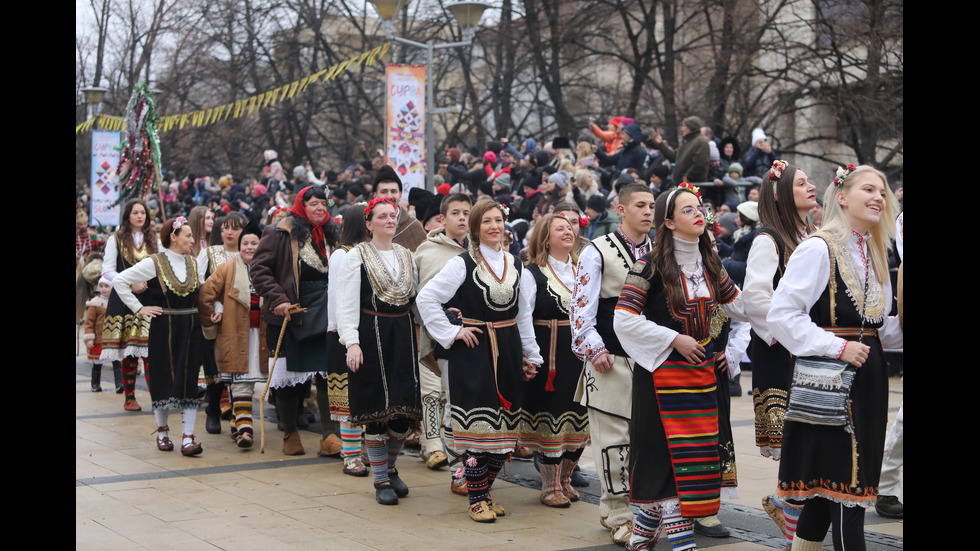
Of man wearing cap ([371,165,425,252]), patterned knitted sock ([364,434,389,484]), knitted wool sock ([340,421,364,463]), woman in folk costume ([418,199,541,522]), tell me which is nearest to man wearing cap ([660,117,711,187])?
man wearing cap ([371,165,425,252])

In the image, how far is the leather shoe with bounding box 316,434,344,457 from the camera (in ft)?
27.9

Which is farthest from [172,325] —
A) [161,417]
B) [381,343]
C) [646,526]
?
[646,526]

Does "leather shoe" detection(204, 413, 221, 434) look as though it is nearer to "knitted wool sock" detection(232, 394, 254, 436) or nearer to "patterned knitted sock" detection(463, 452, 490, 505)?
"knitted wool sock" detection(232, 394, 254, 436)

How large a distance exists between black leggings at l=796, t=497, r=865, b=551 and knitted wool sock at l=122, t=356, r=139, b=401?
7964mm

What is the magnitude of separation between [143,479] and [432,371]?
218 cm

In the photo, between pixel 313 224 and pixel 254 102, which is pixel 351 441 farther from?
pixel 254 102

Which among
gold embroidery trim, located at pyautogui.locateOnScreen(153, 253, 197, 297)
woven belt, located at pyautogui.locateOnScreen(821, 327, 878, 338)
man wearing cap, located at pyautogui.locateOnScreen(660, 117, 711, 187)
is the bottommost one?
woven belt, located at pyautogui.locateOnScreen(821, 327, 878, 338)

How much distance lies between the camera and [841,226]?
4637 millimetres

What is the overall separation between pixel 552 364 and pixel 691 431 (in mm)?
1910

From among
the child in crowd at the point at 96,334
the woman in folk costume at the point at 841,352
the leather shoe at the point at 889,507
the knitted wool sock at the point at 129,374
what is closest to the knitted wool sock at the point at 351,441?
the leather shoe at the point at 889,507

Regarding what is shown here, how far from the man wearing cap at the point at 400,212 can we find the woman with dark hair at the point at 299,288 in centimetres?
46

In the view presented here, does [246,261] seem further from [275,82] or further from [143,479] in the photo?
[275,82]

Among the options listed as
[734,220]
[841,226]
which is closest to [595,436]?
[841,226]

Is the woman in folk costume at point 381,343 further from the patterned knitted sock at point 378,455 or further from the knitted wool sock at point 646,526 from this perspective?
the knitted wool sock at point 646,526
